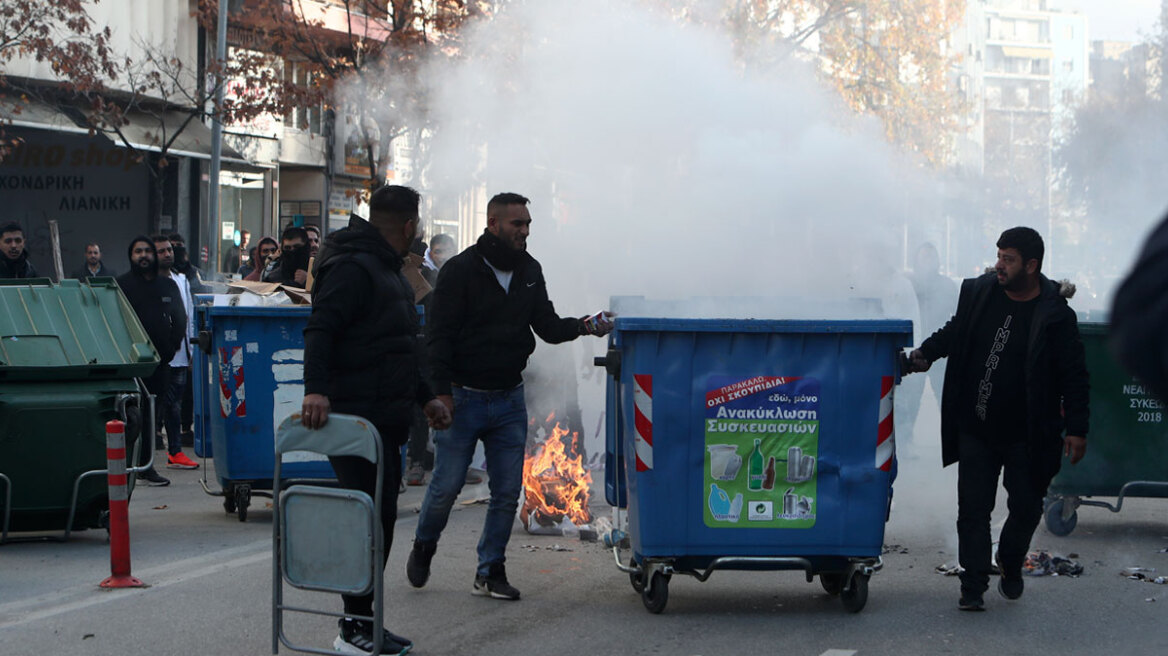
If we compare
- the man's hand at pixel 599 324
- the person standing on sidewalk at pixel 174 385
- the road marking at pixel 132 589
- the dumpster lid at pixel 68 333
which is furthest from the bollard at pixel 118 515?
the person standing on sidewalk at pixel 174 385

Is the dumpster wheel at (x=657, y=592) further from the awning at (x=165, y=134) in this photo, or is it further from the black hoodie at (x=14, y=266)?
the awning at (x=165, y=134)

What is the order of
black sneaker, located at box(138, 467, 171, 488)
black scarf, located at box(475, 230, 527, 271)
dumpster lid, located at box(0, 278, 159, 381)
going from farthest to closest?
black sneaker, located at box(138, 467, 171, 488), dumpster lid, located at box(0, 278, 159, 381), black scarf, located at box(475, 230, 527, 271)

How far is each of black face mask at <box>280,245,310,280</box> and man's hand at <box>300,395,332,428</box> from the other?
5.54m

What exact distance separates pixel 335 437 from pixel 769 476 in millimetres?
1979

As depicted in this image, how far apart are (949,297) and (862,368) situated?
6673 mm

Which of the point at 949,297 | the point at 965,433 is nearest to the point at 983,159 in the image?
the point at 949,297

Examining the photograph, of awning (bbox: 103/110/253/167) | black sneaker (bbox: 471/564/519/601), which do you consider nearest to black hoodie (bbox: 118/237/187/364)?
black sneaker (bbox: 471/564/519/601)

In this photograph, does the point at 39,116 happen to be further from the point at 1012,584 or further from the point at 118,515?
the point at 1012,584

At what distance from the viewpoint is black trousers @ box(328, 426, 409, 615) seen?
16.0 feet

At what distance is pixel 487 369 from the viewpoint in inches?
239

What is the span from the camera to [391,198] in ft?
17.1

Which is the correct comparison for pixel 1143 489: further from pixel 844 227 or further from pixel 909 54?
pixel 909 54

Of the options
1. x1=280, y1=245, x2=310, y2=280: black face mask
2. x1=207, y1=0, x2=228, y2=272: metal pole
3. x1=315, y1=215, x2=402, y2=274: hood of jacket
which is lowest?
x1=315, y1=215, x2=402, y2=274: hood of jacket

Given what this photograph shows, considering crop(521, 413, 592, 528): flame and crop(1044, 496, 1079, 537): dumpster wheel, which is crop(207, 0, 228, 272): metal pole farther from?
crop(1044, 496, 1079, 537): dumpster wheel
